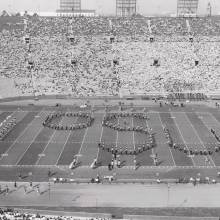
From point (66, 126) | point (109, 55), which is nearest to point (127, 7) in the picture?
point (109, 55)

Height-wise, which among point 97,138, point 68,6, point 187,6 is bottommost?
point 97,138

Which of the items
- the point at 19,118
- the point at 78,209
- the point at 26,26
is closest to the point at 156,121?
the point at 19,118

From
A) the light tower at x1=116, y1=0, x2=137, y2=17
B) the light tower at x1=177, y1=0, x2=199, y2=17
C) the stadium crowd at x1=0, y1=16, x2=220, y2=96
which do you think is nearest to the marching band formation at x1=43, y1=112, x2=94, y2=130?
the stadium crowd at x1=0, y1=16, x2=220, y2=96

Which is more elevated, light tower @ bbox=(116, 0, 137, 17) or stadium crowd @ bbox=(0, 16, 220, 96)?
light tower @ bbox=(116, 0, 137, 17)

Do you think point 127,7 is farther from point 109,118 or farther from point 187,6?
point 109,118

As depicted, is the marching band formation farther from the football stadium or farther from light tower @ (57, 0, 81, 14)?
light tower @ (57, 0, 81, 14)

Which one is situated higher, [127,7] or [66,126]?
[127,7]

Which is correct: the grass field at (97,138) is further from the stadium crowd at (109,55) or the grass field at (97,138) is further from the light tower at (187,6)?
the light tower at (187,6)

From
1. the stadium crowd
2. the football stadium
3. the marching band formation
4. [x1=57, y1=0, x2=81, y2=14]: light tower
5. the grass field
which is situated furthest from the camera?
[x1=57, y1=0, x2=81, y2=14]: light tower
